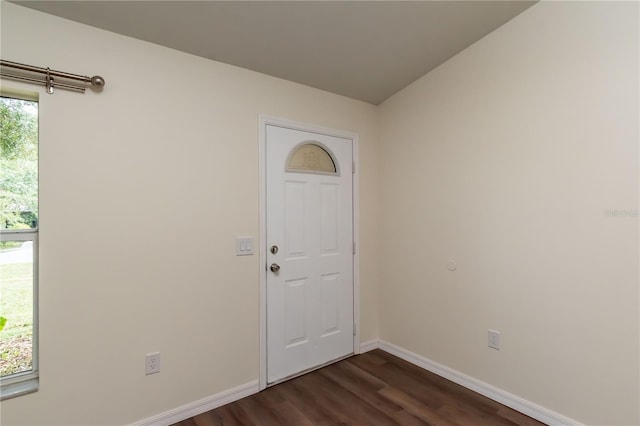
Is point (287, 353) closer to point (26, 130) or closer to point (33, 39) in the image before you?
point (26, 130)

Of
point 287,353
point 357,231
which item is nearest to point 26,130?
point 287,353

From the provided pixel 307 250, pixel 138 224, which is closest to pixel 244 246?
pixel 307 250

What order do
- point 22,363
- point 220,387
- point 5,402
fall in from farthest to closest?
point 220,387 → point 22,363 → point 5,402

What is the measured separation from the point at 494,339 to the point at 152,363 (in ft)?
7.54

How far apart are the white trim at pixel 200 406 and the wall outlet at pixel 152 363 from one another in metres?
0.28

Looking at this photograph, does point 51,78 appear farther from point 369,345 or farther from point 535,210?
point 369,345

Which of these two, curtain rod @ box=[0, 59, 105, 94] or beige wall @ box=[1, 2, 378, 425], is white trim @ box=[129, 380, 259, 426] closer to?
beige wall @ box=[1, 2, 378, 425]

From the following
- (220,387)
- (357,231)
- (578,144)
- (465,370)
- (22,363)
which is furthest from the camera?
(357,231)

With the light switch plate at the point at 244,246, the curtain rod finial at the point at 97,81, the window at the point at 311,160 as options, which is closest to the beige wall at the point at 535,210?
the window at the point at 311,160

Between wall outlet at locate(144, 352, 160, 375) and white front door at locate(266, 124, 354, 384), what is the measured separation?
2.51 feet

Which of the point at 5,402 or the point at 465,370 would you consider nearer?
the point at 5,402

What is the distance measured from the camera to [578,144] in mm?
1837

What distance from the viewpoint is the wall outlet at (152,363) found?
6.30 ft

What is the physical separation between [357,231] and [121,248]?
1.88 m
